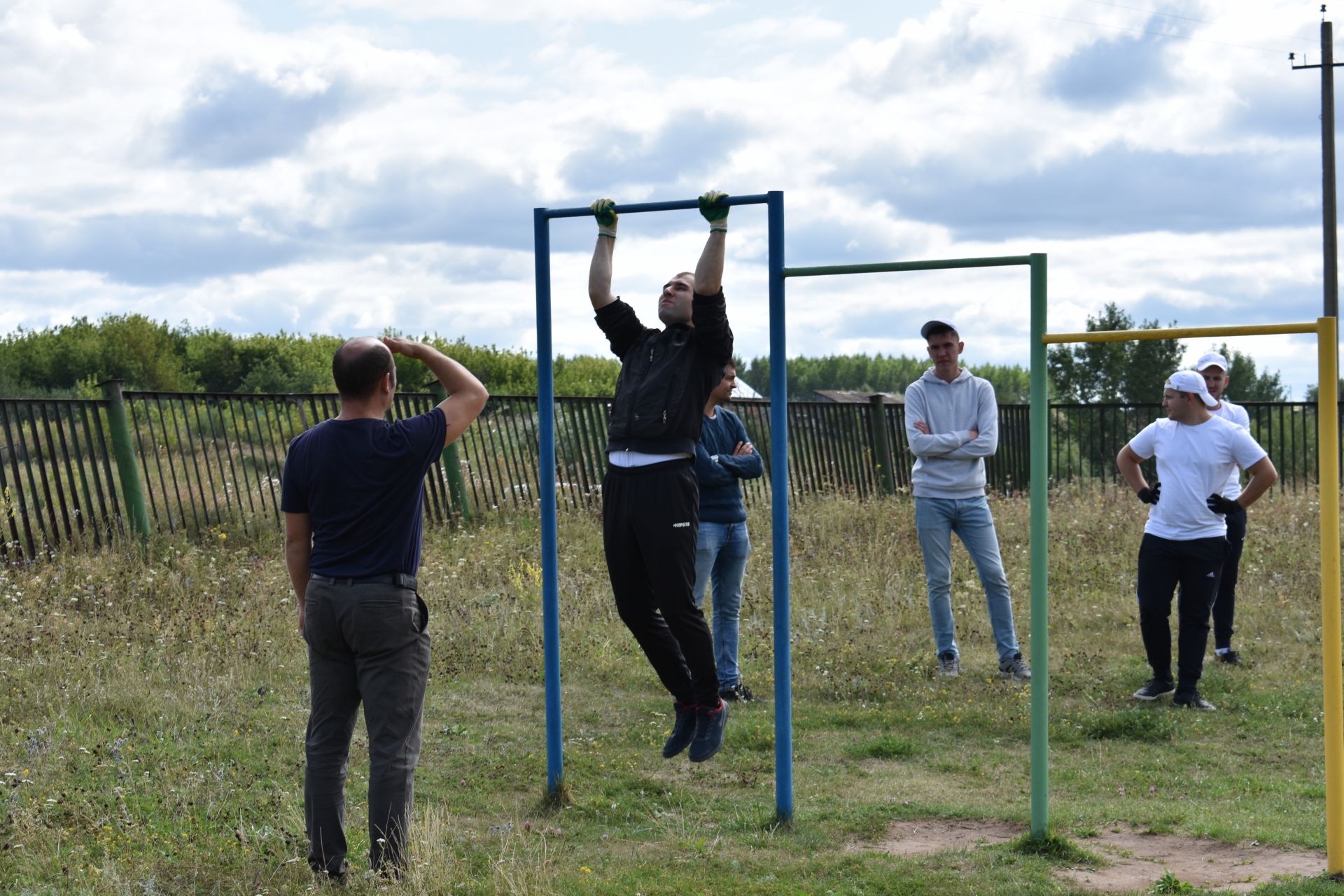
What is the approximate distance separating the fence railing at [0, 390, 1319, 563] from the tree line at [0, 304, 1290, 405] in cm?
679

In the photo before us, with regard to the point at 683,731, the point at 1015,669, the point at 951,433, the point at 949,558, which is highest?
the point at 951,433

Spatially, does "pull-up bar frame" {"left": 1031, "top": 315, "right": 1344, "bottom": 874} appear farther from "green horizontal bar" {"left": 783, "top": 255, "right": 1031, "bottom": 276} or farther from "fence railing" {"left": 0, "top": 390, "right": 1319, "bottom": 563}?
"fence railing" {"left": 0, "top": 390, "right": 1319, "bottom": 563}

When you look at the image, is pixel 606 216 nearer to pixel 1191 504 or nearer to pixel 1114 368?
pixel 1191 504

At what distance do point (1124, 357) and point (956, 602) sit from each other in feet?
61.0

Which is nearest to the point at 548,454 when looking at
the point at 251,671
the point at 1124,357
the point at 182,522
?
the point at 251,671

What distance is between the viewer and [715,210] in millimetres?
4836

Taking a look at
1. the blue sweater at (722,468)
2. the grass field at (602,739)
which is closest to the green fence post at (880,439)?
the grass field at (602,739)

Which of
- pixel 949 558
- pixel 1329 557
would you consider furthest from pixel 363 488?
pixel 949 558

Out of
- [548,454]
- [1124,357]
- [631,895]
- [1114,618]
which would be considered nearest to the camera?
[631,895]

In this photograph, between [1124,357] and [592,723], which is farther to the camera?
[1124,357]

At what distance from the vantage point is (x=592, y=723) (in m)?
7.26

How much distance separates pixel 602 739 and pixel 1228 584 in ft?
14.8

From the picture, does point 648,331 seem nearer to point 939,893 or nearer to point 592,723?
point 939,893

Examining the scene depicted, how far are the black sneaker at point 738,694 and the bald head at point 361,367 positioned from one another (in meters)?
3.92
